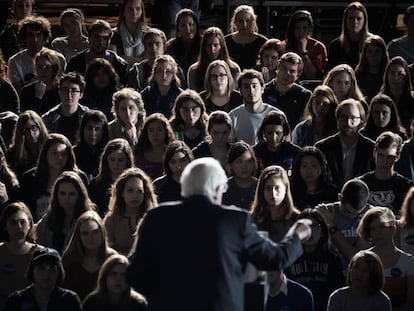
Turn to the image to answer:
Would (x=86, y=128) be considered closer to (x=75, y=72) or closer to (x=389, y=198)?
(x=75, y=72)

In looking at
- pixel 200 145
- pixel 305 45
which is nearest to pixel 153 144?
pixel 200 145

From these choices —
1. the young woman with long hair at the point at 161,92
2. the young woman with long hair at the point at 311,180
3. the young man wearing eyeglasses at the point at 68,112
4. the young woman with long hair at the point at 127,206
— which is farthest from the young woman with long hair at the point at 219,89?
the young woman with long hair at the point at 127,206

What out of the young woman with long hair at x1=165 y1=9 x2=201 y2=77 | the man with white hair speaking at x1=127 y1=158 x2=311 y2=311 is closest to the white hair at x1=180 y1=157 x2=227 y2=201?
the man with white hair speaking at x1=127 y1=158 x2=311 y2=311

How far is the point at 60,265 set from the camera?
27.2 ft

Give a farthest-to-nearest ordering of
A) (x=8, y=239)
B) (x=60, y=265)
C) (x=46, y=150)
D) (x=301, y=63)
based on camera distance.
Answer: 1. (x=301, y=63)
2. (x=46, y=150)
3. (x=8, y=239)
4. (x=60, y=265)

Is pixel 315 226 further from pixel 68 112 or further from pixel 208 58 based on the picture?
pixel 208 58

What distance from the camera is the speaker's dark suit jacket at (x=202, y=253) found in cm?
610

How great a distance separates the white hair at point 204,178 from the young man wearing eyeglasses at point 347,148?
12.4ft

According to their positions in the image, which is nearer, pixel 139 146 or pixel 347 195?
pixel 347 195

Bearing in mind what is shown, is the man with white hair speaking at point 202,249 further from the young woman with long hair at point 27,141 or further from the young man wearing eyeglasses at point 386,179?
the young woman with long hair at point 27,141

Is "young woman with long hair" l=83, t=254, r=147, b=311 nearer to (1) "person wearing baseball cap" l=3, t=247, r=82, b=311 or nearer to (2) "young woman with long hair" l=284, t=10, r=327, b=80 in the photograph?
(1) "person wearing baseball cap" l=3, t=247, r=82, b=311

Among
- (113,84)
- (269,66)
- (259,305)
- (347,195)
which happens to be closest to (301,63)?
(269,66)

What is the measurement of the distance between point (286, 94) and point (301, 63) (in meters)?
0.42

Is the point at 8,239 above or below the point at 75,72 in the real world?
below
